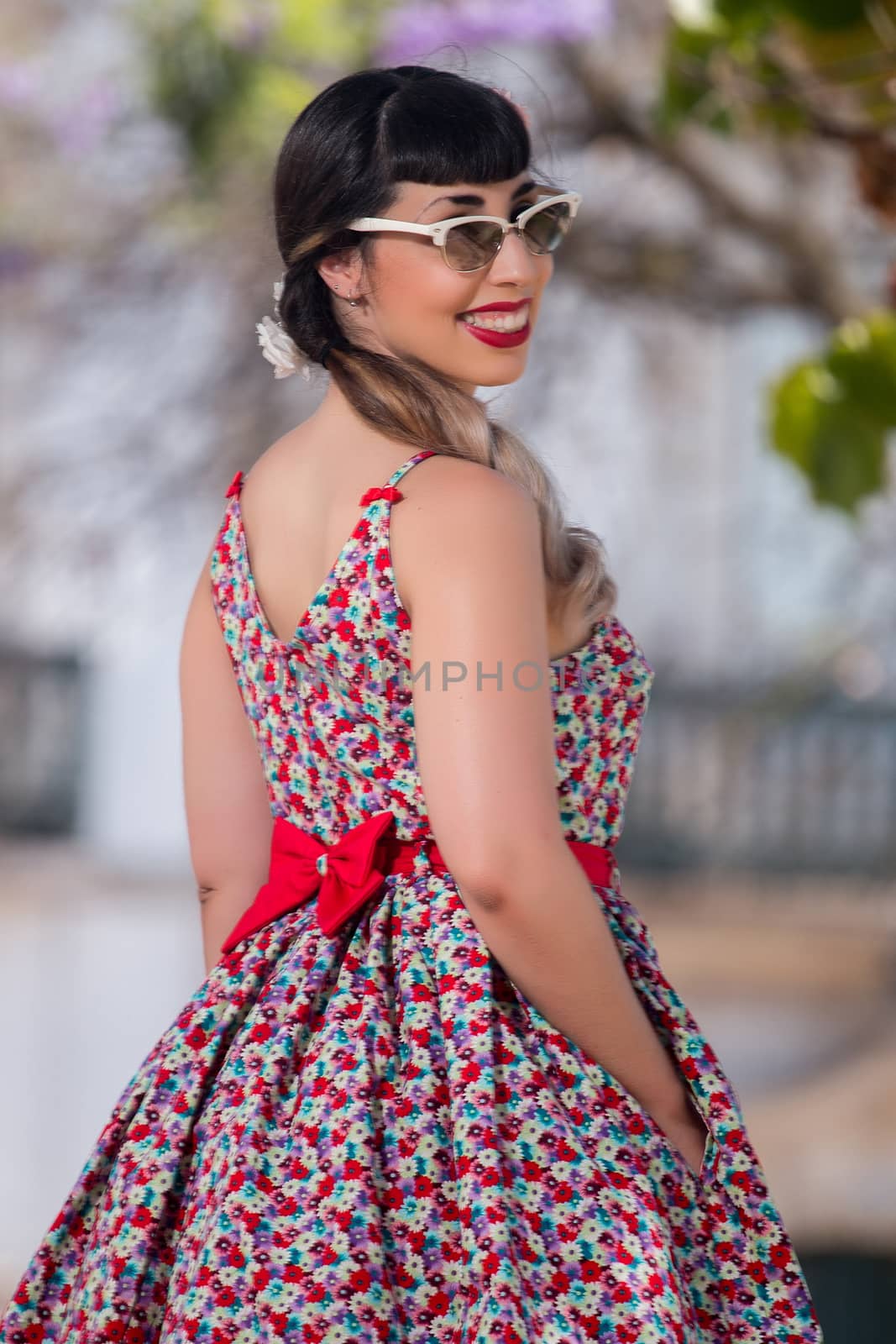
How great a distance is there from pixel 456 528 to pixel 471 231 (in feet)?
0.73

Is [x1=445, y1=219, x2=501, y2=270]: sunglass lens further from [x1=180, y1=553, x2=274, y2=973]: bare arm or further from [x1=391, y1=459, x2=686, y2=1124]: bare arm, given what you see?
[x1=180, y1=553, x2=274, y2=973]: bare arm

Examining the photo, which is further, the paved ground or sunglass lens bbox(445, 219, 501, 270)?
the paved ground

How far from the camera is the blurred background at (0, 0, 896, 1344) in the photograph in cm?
297

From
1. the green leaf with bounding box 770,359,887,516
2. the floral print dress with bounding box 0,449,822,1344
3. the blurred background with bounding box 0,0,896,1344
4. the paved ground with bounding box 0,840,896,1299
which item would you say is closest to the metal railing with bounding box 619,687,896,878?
the blurred background with bounding box 0,0,896,1344

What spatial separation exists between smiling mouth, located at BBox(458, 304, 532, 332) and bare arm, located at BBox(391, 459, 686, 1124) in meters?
0.13

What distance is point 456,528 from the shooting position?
998 millimetres

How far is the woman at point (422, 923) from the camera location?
3.15ft

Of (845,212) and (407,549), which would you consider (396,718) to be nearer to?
(407,549)

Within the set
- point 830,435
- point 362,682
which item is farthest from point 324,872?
point 830,435

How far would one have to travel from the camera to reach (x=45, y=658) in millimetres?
8633

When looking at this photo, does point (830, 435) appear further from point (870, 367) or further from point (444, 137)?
point (444, 137)

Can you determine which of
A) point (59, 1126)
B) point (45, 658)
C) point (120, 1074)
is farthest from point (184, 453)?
point (45, 658)

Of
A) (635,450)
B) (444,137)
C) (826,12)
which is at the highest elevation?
(635,450)

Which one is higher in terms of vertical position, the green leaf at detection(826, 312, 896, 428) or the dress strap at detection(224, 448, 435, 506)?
the green leaf at detection(826, 312, 896, 428)
